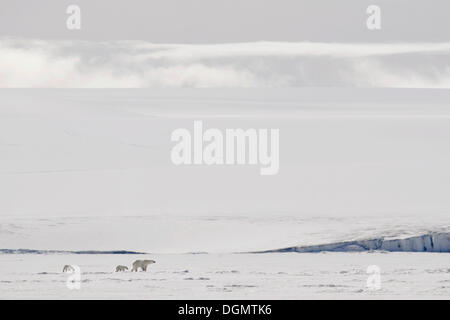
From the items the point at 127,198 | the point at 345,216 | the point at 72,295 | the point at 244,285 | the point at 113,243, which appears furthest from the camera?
the point at 127,198

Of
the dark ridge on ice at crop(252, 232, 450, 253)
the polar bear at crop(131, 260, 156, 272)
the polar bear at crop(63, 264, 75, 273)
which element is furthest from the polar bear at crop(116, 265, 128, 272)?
the dark ridge on ice at crop(252, 232, 450, 253)

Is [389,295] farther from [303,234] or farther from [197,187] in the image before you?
[197,187]

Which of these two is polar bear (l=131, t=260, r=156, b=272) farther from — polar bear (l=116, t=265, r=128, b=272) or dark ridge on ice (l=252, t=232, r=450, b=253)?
dark ridge on ice (l=252, t=232, r=450, b=253)

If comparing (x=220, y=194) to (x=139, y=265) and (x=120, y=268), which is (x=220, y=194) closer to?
(x=139, y=265)

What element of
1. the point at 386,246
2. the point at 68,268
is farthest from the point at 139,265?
the point at 386,246

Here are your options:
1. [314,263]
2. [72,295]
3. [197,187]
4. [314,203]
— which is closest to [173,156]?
[197,187]

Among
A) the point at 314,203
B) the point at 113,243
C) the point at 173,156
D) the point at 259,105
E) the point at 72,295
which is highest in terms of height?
the point at 259,105

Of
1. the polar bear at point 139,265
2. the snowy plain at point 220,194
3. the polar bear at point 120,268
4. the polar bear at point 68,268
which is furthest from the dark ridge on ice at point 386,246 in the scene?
the polar bear at point 68,268
